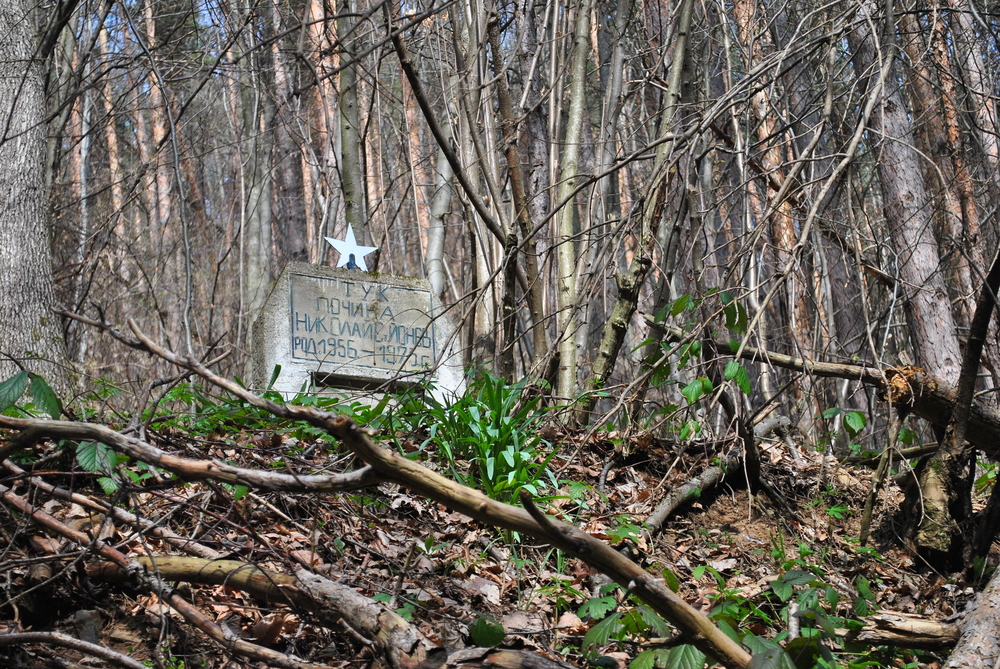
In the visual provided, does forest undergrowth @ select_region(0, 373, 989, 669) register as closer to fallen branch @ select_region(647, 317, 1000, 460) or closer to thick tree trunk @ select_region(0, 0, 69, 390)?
fallen branch @ select_region(647, 317, 1000, 460)

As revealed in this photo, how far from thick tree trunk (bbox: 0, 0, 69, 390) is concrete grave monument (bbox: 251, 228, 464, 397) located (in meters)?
1.27

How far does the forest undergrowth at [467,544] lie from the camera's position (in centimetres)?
272

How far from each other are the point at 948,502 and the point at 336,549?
2743mm

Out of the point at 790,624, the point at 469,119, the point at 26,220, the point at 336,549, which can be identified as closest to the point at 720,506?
the point at 790,624

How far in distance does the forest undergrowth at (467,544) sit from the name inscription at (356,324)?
812mm

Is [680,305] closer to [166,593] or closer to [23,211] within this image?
[166,593]

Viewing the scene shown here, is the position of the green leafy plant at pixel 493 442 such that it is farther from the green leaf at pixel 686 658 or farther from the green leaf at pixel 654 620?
the green leaf at pixel 686 658

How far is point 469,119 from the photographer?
194 inches

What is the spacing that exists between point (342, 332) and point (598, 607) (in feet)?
9.46

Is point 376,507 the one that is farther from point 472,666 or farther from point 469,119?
point 469,119

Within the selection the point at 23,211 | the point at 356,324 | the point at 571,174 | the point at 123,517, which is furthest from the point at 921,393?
the point at 23,211

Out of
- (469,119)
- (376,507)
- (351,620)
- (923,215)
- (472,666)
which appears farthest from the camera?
(923,215)

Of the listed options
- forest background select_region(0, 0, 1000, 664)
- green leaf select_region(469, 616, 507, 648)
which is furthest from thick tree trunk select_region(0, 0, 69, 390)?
green leaf select_region(469, 616, 507, 648)

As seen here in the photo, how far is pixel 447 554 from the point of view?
11.5 ft
